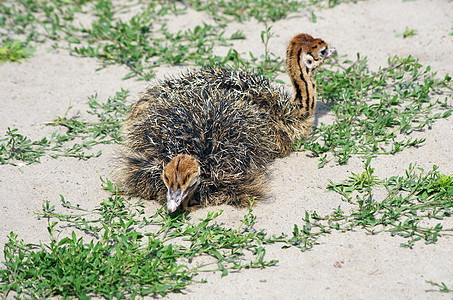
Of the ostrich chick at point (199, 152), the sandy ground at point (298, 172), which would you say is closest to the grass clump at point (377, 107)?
the sandy ground at point (298, 172)

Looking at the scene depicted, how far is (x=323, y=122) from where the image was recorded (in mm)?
6332

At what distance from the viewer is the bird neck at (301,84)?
5.82 m

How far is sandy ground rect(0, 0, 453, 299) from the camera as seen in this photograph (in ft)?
13.1

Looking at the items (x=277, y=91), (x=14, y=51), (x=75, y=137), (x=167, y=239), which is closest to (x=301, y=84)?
(x=277, y=91)

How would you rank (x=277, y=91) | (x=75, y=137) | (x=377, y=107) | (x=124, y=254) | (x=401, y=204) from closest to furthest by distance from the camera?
1. (x=124, y=254)
2. (x=401, y=204)
3. (x=277, y=91)
4. (x=75, y=137)
5. (x=377, y=107)

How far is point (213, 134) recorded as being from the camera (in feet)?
16.0

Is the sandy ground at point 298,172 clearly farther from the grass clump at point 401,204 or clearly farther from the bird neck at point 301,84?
the bird neck at point 301,84

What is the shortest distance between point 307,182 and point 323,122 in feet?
4.29

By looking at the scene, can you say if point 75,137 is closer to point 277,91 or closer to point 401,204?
point 277,91

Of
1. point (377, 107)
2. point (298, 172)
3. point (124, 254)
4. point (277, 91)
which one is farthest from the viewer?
point (377, 107)

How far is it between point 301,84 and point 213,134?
1540 mm

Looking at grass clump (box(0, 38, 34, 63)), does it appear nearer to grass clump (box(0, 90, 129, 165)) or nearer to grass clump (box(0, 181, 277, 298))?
grass clump (box(0, 90, 129, 165))

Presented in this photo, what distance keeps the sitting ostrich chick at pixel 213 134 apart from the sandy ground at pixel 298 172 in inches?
8.5

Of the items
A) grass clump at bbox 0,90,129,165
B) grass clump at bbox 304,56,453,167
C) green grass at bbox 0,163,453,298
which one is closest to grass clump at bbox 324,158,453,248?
green grass at bbox 0,163,453,298
